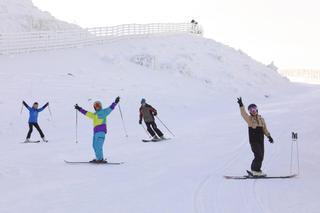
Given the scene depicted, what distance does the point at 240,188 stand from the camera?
9359 mm

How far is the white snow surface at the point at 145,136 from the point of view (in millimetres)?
8594

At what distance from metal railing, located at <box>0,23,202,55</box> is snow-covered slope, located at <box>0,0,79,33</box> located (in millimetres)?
4883

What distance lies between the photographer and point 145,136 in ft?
61.6

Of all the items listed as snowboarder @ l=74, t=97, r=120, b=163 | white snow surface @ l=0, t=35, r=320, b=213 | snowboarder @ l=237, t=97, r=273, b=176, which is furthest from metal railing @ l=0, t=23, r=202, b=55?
snowboarder @ l=237, t=97, r=273, b=176

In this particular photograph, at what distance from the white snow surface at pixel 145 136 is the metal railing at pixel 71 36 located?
93cm

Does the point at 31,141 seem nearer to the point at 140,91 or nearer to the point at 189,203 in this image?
the point at 189,203

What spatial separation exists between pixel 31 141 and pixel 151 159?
19.4ft

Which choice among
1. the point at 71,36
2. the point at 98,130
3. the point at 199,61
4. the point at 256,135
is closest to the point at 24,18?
the point at 71,36

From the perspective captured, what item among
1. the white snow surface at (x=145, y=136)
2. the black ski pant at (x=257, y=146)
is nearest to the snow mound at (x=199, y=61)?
the white snow surface at (x=145, y=136)

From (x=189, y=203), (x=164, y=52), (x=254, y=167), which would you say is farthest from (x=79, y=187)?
(x=164, y=52)

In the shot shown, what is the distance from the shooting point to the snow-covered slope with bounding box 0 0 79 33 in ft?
133

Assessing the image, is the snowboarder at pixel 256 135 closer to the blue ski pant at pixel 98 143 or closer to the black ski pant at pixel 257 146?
the black ski pant at pixel 257 146

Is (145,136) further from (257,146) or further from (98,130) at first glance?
(257,146)

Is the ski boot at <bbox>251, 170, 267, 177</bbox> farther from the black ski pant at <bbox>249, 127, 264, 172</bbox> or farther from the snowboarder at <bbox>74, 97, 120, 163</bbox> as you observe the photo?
the snowboarder at <bbox>74, 97, 120, 163</bbox>
